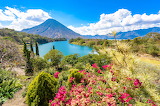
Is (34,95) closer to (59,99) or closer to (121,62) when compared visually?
(59,99)

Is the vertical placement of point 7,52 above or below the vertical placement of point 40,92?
above

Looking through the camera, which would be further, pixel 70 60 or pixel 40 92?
pixel 70 60

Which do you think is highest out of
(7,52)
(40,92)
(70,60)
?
(7,52)

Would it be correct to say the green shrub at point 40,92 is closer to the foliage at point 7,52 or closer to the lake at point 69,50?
the foliage at point 7,52

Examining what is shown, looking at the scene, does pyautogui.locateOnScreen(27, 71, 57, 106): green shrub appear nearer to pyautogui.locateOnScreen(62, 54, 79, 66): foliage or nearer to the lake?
pyautogui.locateOnScreen(62, 54, 79, 66): foliage

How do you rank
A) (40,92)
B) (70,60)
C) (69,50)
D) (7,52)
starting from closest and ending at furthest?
(40,92)
(7,52)
(70,60)
(69,50)

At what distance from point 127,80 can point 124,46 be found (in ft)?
3.83

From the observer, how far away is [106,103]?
259 centimetres

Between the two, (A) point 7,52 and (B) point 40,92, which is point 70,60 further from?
(B) point 40,92

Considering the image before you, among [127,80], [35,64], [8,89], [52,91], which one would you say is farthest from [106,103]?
[35,64]

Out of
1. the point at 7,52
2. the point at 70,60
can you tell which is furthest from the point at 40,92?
the point at 70,60

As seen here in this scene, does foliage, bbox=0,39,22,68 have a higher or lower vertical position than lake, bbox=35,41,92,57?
higher

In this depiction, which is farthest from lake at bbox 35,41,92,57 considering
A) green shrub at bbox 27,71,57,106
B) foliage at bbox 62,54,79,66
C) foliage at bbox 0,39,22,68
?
green shrub at bbox 27,71,57,106

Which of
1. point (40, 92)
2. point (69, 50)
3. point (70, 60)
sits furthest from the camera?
point (69, 50)
